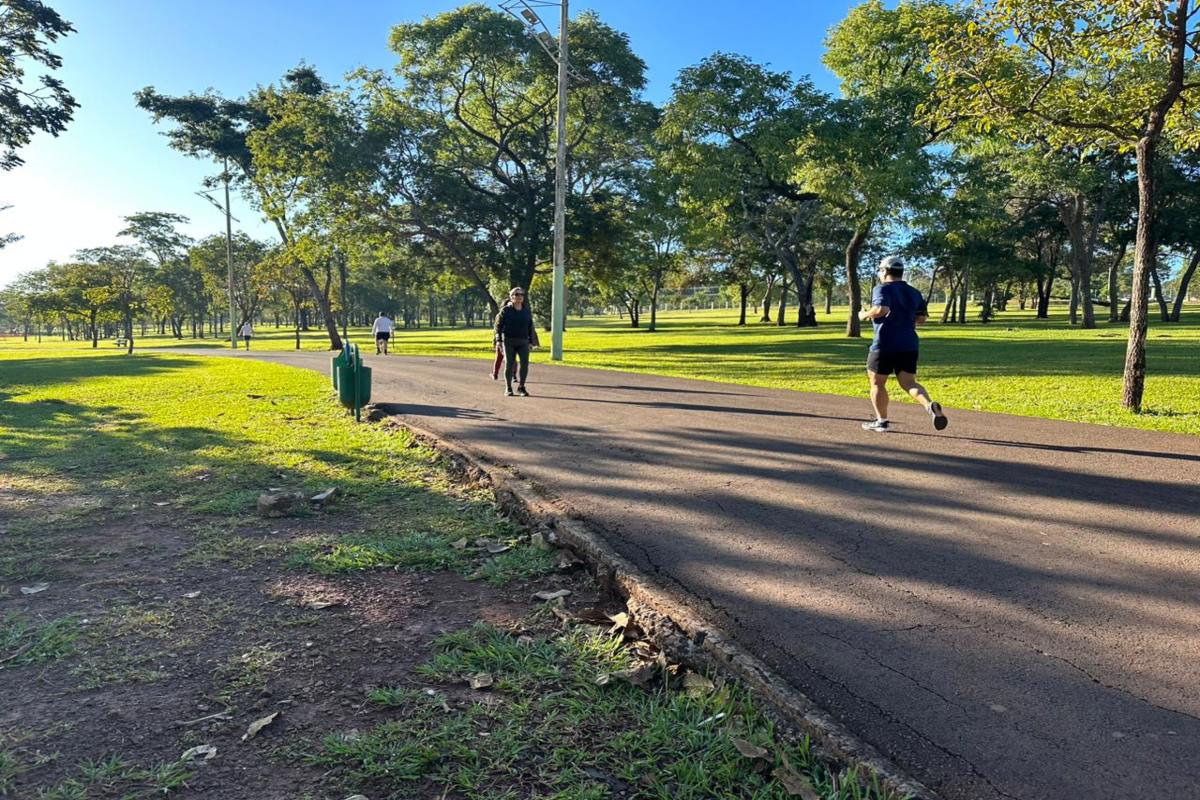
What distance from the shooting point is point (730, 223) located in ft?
98.4

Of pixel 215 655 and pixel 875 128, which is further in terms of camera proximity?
pixel 875 128

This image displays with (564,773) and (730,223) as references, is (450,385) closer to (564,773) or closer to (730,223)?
(564,773)

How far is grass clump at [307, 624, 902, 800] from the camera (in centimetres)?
203

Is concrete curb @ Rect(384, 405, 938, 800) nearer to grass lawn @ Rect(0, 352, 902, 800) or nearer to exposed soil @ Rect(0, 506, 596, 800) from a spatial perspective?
grass lawn @ Rect(0, 352, 902, 800)

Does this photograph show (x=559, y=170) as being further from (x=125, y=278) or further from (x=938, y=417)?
(x=125, y=278)

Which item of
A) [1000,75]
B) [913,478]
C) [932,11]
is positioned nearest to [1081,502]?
[913,478]

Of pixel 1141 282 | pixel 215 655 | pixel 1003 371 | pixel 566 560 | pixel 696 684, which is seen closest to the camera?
pixel 696 684

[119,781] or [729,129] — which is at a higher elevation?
[729,129]

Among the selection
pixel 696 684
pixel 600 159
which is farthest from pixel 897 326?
pixel 600 159

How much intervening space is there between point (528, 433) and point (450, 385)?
5.96 metres

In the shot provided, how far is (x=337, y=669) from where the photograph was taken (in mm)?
2711

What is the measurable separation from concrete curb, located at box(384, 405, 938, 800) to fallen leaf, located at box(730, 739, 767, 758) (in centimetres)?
18

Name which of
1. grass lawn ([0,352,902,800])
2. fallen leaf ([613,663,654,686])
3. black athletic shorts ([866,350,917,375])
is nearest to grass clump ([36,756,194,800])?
grass lawn ([0,352,902,800])

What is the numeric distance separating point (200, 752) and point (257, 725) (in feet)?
0.58
